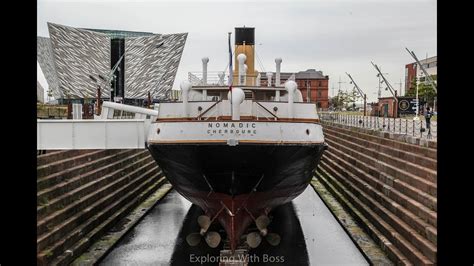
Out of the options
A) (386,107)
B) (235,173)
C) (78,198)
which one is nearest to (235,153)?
(235,173)

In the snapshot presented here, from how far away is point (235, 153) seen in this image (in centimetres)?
1287

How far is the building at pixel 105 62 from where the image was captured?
75.4 metres

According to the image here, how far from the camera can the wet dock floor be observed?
14695 mm

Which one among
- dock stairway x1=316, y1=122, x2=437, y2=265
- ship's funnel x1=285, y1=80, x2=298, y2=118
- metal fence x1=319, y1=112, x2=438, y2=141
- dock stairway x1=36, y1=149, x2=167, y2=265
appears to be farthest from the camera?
metal fence x1=319, y1=112, x2=438, y2=141

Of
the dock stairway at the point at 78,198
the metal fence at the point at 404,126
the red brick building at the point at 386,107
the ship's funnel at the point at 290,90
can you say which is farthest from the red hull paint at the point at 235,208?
the red brick building at the point at 386,107

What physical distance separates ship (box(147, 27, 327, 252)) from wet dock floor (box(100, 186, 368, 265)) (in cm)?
88

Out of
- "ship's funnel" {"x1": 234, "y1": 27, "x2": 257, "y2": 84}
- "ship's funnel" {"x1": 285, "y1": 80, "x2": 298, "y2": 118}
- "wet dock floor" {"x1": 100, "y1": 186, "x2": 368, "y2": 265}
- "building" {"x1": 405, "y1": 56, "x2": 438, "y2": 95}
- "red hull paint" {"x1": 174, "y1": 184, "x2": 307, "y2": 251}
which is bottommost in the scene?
"wet dock floor" {"x1": 100, "y1": 186, "x2": 368, "y2": 265}

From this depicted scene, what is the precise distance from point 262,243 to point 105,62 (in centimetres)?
6980

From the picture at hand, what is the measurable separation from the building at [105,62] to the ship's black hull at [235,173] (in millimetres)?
59326

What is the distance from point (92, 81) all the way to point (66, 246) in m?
70.6

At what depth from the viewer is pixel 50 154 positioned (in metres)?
14.6

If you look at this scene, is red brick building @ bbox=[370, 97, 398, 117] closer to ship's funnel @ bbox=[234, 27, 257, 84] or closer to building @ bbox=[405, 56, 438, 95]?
building @ bbox=[405, 56, 438, 95]

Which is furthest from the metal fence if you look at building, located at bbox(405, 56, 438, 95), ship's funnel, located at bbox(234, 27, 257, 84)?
building, located at bbox(405, 56, 438, 95)
